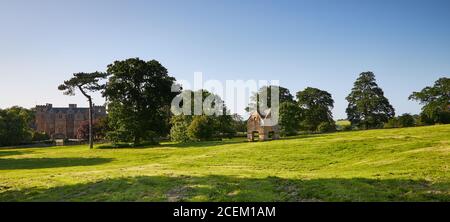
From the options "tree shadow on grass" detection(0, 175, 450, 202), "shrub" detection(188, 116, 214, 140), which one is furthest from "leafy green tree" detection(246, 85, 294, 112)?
"tree shadow on grass" detection(0, 175, 450, 202)

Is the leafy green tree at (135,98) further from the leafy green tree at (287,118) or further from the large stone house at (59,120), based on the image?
the large stone house at (59,120)

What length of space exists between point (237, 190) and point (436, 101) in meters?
68.2

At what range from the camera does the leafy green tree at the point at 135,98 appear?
186ft

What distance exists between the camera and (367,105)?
83.0 metres

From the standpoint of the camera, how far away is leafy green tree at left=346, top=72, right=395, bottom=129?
81375 millimetres

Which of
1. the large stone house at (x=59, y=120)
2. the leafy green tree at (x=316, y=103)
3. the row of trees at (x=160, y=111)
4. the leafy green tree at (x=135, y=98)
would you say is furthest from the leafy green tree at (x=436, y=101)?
the large stone house at (x=59, y=120)

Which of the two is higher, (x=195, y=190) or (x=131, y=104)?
(x=131, y=104)

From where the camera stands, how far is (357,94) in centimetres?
8562

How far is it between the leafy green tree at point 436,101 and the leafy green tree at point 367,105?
7.35 m

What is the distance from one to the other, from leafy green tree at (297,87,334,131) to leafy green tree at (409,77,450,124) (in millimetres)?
19278

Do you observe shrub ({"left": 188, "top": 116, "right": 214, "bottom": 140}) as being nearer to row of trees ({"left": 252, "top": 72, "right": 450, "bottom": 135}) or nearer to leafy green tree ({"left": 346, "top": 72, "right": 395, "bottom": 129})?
row of trees ({"left": 252, "top": 72, "right": 450, "bottom": 135})
